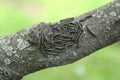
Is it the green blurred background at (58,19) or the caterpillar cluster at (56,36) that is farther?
the green blurred background at (58,19)

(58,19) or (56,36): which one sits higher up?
(56,36)

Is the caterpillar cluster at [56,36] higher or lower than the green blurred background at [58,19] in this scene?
higher

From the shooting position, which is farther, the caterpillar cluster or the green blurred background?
the green blurred background

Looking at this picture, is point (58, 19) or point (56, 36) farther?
point (58, 19)

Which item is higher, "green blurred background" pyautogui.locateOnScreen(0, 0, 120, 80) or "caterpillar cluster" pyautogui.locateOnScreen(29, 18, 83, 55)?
"caterpillar cluster" pyautogui.locateOnScreen(29, 18, 83, 55)
